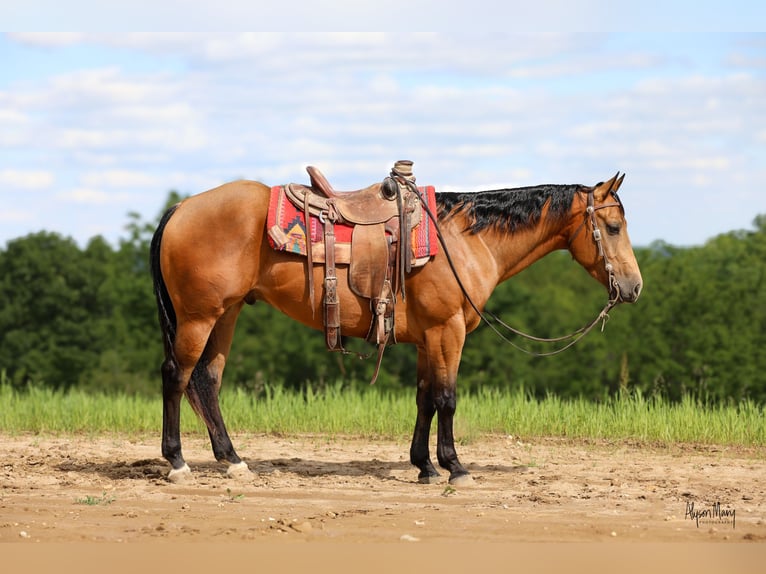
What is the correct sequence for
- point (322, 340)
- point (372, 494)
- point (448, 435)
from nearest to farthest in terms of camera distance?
point (372, 494), point (448, 435), point (322, 340)

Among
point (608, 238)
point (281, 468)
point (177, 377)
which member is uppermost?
point (608, 238)

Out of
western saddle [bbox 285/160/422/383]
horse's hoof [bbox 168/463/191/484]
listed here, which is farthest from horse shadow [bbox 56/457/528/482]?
western saddle [bbox 285/160/422/383]

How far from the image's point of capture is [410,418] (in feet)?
30.7

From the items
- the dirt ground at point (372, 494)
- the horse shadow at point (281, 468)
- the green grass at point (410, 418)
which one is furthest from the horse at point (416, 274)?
the green grass at point (410, 418)

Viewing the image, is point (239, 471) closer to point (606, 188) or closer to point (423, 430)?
point (423, 430)

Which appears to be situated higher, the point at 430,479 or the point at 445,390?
the point at 445,390

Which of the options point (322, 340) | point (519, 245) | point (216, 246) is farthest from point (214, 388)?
point (322, 340)

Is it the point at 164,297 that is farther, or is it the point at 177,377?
the point at 164,297

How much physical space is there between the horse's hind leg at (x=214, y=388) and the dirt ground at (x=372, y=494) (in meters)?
0.21

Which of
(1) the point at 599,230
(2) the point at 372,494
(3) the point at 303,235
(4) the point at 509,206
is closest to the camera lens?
(2) the point at 372,494

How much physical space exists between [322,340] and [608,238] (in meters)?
28.3

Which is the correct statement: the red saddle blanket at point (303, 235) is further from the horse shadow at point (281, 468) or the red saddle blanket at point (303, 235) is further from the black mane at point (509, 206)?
Answer: the horse shadow at point (281, 468)

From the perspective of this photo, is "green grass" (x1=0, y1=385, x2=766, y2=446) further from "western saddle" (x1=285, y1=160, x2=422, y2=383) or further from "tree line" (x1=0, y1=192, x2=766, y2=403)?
"tree line" (x1=0, y1=192, x2=766, y2=403)

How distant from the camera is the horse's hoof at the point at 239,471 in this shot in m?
6.94
